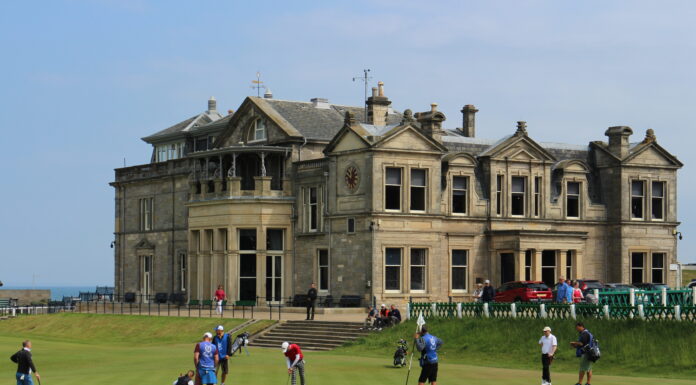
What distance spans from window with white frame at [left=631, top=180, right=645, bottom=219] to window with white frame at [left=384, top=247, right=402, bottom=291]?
1425 cm

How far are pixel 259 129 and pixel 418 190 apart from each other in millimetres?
11036

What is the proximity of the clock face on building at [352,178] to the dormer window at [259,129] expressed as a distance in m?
8.01

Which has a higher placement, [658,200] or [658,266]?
[658,200]

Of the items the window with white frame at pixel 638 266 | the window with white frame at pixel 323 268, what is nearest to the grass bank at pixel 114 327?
the window with white frame at pixel 323 268

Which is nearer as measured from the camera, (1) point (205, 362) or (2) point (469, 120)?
(1) point (205, 362)

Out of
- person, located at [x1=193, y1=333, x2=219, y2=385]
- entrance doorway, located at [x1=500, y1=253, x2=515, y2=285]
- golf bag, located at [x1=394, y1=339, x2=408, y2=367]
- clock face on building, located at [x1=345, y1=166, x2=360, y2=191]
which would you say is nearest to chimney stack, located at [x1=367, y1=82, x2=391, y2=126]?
clock face on building, located at [x1=345, y1=166, x2=360, y2=191]

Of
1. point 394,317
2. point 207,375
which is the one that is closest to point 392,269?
point 394,317

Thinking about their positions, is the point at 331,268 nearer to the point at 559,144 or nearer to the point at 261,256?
the point at 261,256

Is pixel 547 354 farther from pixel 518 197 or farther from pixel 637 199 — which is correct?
pixel 637 199

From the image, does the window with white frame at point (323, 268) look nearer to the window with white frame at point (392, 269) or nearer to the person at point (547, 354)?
the window with white frame at point (392, 269)

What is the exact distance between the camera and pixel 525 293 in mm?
55844

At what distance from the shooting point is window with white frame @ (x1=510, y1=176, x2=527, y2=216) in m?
64.9

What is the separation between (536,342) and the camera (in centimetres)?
4619

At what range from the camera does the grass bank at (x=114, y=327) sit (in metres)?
57.2
